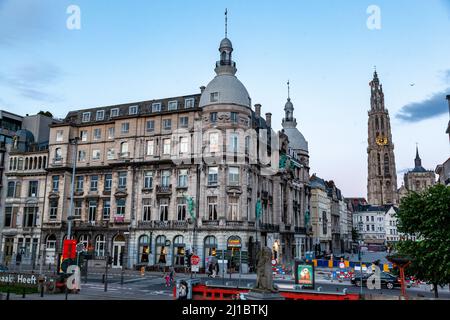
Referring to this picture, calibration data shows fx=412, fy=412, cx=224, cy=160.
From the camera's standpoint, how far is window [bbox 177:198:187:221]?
5356 cm

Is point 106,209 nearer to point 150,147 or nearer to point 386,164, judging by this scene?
point 150,147

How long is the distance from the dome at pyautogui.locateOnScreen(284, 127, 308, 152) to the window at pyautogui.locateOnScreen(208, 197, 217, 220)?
3618 centimetres

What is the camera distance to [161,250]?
2122 inches

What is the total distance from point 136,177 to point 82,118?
1587cm

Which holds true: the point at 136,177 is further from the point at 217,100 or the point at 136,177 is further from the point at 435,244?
the point at 435,244

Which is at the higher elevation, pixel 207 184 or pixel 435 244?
pixel 207 184

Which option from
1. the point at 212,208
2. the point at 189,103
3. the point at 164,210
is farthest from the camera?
the point at 189,103

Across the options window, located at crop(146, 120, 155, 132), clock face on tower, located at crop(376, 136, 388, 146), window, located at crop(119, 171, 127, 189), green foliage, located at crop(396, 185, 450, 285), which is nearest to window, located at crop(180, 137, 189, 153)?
window, located at crop(146, 120, 155, 132)

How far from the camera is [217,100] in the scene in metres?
53.7

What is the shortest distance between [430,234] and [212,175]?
105 feet

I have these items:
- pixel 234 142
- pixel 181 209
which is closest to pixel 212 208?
pixel 181 209

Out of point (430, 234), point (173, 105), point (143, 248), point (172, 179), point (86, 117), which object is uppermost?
point (86, 117)

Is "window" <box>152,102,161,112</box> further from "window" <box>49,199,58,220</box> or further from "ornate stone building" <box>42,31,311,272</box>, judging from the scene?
"window" <box>49,199,58,220</box>
